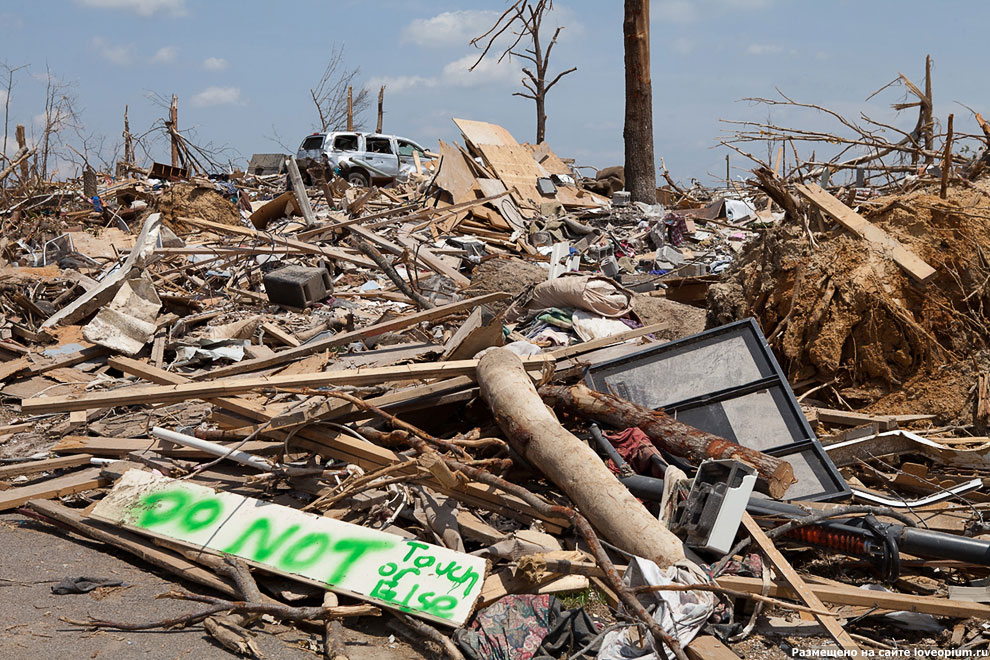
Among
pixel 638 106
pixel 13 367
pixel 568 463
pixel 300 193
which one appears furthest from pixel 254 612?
pixel 638 106

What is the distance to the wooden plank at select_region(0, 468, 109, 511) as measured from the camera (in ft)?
15.3

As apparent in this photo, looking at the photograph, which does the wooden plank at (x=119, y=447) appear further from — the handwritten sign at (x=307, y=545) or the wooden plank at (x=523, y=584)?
A: the wooden plank at (x=523, y=584)

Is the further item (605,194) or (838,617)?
(605,194)

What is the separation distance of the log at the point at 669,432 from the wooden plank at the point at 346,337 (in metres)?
1.83

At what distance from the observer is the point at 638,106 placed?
48.8 feet

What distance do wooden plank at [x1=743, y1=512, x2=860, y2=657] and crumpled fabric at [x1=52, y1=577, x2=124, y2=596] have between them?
2.99m

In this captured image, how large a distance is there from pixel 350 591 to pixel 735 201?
11150 millimetres

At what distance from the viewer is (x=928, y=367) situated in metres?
5.38

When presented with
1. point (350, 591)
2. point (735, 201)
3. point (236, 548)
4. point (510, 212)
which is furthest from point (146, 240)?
point (735, 201)

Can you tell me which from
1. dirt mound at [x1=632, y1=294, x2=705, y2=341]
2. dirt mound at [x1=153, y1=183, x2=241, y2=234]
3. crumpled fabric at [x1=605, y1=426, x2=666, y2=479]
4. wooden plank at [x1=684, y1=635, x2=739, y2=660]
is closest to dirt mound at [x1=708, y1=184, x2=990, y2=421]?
dirt mound at [x1=632, y1=294, x2=705, y2=341]

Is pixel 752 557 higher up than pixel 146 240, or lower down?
lower down

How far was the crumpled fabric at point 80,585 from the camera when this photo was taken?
12.2 ft

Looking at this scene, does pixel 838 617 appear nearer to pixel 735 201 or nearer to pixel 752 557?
pixel 752 557

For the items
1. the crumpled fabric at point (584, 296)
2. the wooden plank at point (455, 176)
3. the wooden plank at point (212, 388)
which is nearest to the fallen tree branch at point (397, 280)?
the crumpled fabric at point (584, 296)
